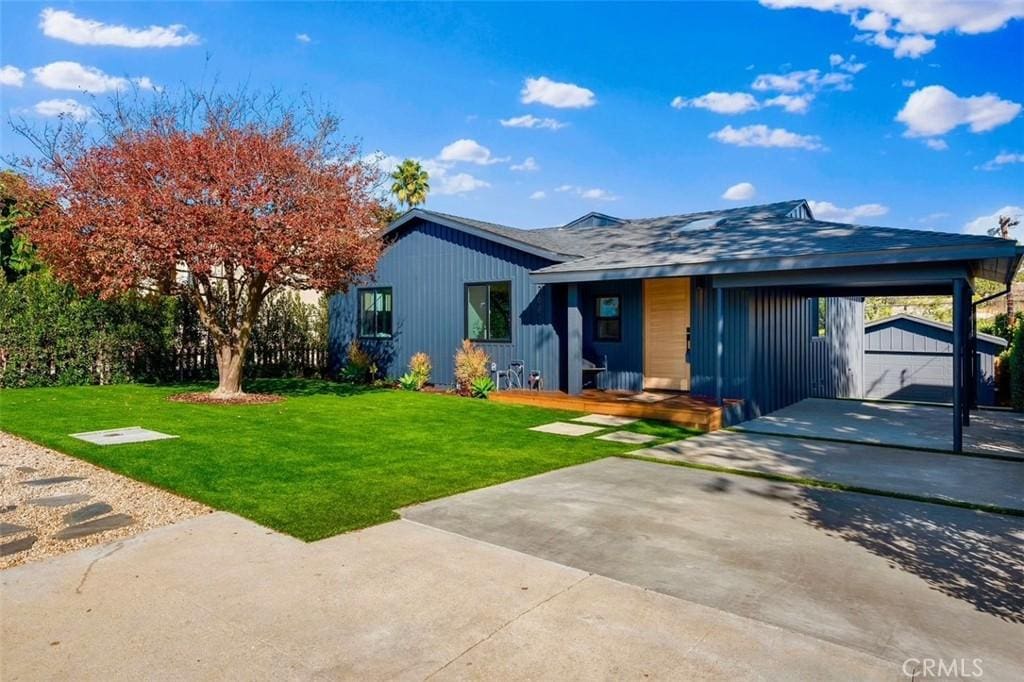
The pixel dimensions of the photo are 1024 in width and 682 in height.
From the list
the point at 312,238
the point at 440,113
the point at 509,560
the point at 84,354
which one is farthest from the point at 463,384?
the point at 440,113

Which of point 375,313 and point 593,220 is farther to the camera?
point 593,220

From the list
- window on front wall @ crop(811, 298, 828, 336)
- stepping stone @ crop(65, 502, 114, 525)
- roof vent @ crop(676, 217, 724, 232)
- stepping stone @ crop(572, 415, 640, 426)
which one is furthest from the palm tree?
stepping stone @ crop(65, 502, 114, 525)

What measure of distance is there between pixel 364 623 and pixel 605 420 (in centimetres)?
717

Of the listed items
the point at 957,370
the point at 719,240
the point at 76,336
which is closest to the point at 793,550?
the point at 957,370

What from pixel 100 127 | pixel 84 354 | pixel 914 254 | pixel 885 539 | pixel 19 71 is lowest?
pixel 885 539

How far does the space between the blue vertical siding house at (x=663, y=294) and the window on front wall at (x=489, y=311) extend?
33 millimetres

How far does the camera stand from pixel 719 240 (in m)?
10.6

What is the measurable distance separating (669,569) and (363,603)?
5.97 ft

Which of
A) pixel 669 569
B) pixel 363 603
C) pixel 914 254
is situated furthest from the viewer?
pixel 914 254

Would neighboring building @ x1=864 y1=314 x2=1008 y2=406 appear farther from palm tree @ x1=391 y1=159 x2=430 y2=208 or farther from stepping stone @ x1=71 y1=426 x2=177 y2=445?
palm tree @ x1=391 y1=159 x2=430 y2=208

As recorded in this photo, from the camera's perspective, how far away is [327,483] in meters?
5.48

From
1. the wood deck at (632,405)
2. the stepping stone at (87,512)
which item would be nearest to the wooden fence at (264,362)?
the wood deck at (632,405)

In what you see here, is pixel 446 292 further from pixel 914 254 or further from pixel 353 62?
pixel 914 254

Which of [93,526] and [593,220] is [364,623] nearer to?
[93,526]
